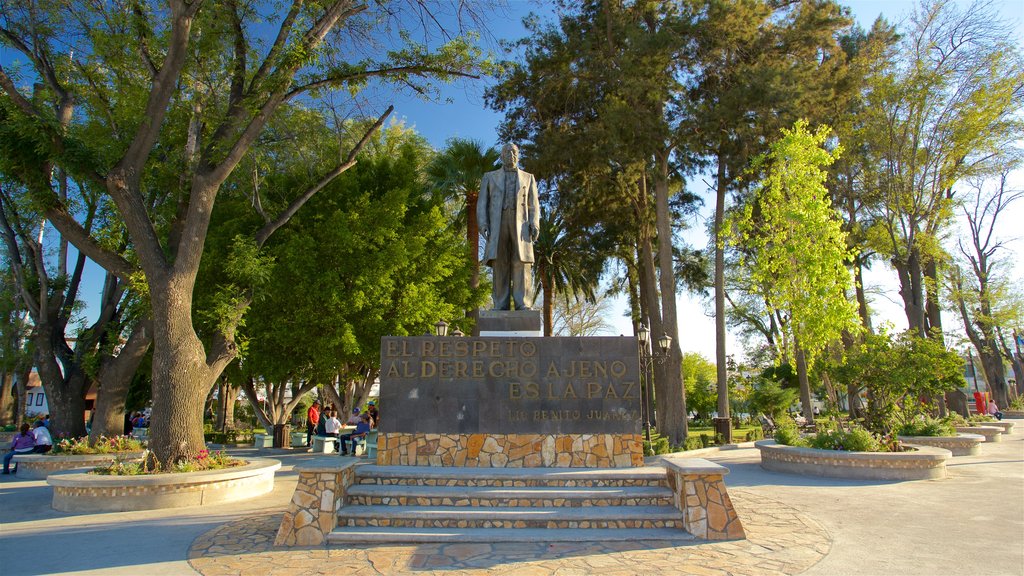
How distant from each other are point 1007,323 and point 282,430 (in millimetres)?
40304

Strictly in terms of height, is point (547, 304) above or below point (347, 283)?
above

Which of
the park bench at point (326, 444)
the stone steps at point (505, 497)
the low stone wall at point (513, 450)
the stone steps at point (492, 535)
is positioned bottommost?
the park bench at point (326, 444)

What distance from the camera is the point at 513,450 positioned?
327 inches

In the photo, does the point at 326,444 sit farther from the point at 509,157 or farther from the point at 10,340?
the point at 10,340

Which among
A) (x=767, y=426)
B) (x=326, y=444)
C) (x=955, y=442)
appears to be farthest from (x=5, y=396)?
(x=955, y=442)

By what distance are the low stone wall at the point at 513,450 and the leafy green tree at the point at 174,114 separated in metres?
4.76

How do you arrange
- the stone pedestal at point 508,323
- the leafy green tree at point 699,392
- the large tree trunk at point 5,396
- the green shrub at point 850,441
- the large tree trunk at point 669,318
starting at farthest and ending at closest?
1. the leafy green tree at point 699,392
2. the large tree trunk at point 5,396
3. the large tree trunk at point 669,318
4. the green shrub at point 850,441
5. the stone pedestal at point 508,323

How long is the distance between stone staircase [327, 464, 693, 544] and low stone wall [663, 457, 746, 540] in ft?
0.62

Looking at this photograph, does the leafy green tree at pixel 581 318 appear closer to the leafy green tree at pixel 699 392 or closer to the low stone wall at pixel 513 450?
the leafy green tree at pixel 699 392

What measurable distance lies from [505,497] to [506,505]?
0.11 metres

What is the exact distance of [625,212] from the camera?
22.7m

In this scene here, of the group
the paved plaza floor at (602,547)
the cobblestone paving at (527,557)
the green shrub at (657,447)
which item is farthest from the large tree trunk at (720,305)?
the cobblestone paving at (527,557)

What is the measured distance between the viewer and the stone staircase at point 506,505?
661cm

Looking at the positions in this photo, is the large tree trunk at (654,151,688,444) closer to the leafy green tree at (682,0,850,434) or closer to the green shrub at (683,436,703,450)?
the green shrub at (683,436,703,450)
